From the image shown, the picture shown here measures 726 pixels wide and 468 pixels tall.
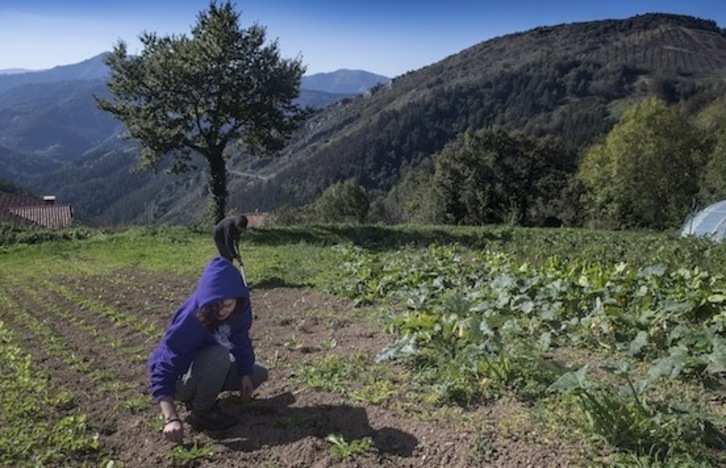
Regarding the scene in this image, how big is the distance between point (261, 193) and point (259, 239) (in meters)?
155

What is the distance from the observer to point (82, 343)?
7102 millimetres

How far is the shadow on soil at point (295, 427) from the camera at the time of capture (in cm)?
404

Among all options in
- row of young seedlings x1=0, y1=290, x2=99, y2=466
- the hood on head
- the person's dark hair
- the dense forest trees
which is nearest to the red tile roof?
the dense forest trees

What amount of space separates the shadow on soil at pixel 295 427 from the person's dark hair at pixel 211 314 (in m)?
0.86

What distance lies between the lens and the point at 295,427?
437 centimetres

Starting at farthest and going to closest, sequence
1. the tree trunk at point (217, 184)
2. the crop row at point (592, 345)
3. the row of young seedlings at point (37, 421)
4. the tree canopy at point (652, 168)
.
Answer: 1. the tree canopy at point (652, 168)
2. the tree trunk at point (217, 184)
3. the row of young seedlings at point (37, 421)
4. the crop row at point (592, 345)

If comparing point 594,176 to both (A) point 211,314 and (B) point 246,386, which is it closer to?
(B) point 246,386

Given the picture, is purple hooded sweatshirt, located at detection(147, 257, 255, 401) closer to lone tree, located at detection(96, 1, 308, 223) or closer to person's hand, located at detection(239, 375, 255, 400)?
person's hand, located at detection(239, 375, 255, 400)

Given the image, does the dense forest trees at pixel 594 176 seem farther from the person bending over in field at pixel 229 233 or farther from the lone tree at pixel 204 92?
the person bending over in field at pixel 229 233

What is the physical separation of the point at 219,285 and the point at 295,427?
131 cm

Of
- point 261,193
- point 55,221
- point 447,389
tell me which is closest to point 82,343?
point 447,389

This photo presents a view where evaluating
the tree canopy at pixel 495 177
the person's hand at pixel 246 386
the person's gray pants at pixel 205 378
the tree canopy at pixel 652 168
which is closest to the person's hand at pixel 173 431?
the person's gray pants at pixel 205 378

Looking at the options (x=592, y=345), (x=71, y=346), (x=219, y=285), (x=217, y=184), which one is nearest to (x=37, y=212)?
(x=217, y=184)

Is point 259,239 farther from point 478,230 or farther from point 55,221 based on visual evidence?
point 55,221
